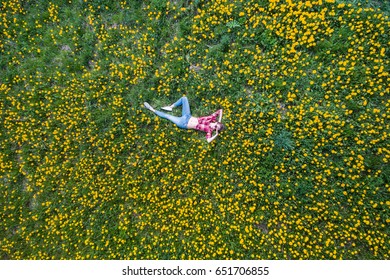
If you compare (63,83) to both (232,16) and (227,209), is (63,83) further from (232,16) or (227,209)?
(227,209)

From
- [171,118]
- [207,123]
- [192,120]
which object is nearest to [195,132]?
[192,120]

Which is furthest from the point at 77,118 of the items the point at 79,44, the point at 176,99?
the point at 176,99

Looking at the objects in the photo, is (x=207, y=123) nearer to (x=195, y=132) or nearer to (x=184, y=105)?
(x=195, y=132)

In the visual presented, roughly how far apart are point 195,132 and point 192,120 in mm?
325

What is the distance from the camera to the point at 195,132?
4.95 meters

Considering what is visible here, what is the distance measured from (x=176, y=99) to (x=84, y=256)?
158 inches

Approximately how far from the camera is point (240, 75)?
480 cm

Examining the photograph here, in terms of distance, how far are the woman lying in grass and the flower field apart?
0.68ft

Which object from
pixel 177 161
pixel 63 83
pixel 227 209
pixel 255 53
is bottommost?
pixel 227 209

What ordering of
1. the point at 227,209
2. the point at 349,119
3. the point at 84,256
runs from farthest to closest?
the point at 84,256 → the point at 227,209 → the point at 349,119

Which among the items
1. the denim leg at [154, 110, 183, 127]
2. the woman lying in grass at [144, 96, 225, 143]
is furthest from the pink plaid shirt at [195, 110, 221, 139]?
the denim leg at [154, 110, 183, 127]

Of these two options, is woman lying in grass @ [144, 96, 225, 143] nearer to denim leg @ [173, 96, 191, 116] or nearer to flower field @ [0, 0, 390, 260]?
denim leg @ [173, 96, 191, 116]

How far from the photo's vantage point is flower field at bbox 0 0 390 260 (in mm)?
4387

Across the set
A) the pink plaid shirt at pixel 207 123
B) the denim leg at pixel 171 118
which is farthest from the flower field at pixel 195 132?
the pink plaid shirt at pixel 207 123
